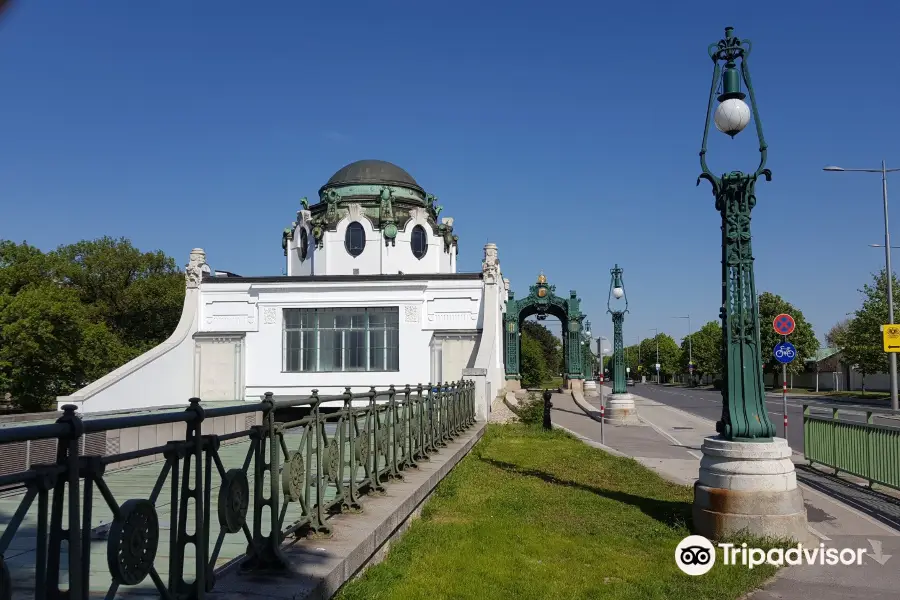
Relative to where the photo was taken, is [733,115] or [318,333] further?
[318,333]

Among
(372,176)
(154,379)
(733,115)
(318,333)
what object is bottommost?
(154,379)

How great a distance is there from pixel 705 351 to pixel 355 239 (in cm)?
6897

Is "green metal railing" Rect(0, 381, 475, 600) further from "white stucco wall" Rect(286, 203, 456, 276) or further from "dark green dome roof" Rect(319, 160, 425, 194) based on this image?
"dark green dome roof" Rect(319, 160, 425, 194)

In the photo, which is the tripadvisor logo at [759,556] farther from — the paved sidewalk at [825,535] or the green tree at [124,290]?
the green tree at [124,290]

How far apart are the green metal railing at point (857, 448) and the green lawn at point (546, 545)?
9.22 ft

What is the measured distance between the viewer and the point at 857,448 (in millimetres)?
11297

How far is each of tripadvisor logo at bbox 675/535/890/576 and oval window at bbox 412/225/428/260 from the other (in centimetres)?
3091

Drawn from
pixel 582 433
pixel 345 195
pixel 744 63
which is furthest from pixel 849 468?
pixel 345 195

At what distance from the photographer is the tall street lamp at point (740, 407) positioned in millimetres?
7234

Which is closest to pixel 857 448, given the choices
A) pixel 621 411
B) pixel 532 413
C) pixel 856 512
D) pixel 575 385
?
pixel 856 512

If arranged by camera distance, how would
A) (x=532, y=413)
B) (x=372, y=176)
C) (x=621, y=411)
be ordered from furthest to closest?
(x=372, y=176) < (x=621, y=411) < (x=532, y=413)

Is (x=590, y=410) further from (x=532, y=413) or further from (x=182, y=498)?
(x=182, y=498)

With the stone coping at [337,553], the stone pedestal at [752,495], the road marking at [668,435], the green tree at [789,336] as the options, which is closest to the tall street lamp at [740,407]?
the stone pedestal at [752,495]

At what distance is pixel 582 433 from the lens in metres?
21.4
